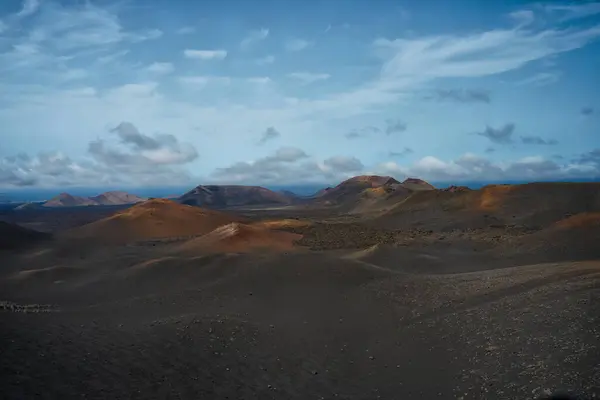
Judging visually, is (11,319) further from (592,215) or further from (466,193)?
(466,193)

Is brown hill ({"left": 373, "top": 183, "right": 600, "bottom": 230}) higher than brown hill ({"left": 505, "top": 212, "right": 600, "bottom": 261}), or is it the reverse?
brown hill ({"left": 373, "top": 183, "right": 600, "bottom": 230})

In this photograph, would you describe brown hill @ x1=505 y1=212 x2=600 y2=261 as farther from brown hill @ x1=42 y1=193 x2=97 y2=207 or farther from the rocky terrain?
brown hill @ x1=42 y1=193 x2=97 y2=207

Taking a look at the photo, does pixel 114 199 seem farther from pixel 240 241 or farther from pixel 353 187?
pixel 240 241

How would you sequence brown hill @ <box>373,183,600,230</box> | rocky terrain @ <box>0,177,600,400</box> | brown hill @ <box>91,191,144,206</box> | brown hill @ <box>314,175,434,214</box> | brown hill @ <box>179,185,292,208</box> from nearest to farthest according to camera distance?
rocky terrain @ <box>0,177,600,400</box> < brown hill @ <box>373,183,600,230</box> < brown hill @ <box>314,175,434,214</box> < brown hill @ <box>179,185,292,208</box> < brown hill @ <box>91,191,144,206</box>

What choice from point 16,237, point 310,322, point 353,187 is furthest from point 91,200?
point 310,322

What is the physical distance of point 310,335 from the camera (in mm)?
14094

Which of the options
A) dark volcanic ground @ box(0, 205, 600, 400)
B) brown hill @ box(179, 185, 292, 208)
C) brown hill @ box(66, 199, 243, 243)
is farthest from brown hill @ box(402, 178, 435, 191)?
dark volcanic ground @ box(0, 205, 600, 400)

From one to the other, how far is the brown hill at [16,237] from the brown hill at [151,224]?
3647 millimetres

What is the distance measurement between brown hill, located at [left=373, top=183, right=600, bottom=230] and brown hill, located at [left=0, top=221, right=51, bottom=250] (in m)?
36.4

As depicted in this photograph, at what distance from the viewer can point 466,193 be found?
57.7 m

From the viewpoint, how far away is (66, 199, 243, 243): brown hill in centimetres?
4547

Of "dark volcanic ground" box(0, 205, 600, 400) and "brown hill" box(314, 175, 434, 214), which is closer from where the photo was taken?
"dark volcanic ground" box(0, 205, 600, 400)

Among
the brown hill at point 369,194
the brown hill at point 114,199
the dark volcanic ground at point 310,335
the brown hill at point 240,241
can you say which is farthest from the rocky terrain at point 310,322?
the brown hill at point 114,199

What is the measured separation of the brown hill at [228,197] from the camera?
13500cm
